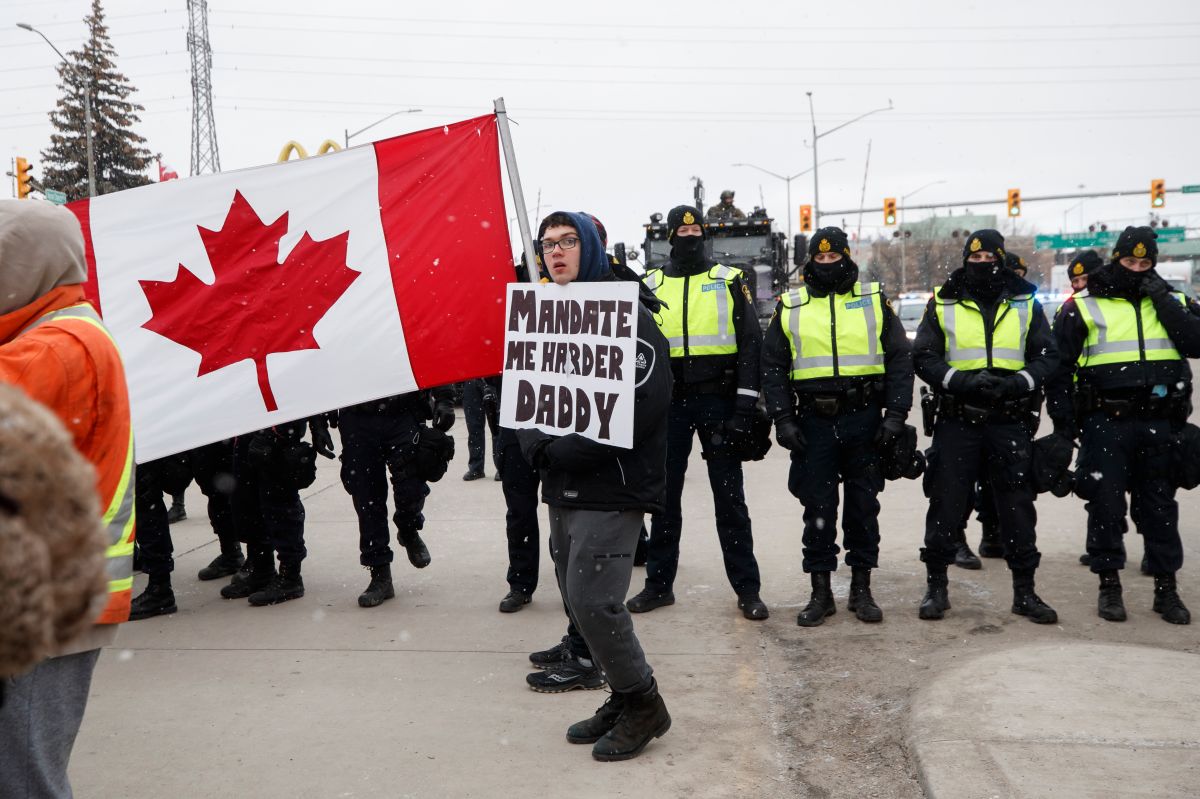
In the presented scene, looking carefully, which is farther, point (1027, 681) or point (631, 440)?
point (1027, 681)

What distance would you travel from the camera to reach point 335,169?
5.52m

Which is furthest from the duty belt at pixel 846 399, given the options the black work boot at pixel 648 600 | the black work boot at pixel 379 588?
the black work boot at pixel 379 588

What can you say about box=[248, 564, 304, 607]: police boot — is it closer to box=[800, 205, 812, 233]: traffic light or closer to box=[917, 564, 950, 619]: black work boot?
box=[917, 564, 950, 619]: black work boot

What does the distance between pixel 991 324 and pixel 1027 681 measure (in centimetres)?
207

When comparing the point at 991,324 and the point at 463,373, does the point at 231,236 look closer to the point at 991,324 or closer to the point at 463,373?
the point at 463,373

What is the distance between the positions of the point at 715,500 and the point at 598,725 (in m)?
1.97

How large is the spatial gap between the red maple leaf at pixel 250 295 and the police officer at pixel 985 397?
321 cm

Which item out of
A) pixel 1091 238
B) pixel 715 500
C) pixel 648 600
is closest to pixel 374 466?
pixel 648 600

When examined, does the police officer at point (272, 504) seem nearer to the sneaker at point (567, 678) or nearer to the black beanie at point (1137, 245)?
the sneaker at point (567, 678)

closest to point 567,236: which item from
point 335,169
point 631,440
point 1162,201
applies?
point 631,440

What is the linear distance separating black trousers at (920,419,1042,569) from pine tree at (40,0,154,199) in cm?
4349

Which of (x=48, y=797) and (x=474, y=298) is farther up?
(x=474, y=298)

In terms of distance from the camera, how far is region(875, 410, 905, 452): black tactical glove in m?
5.52

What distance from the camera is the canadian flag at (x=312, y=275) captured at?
5.33 meters
